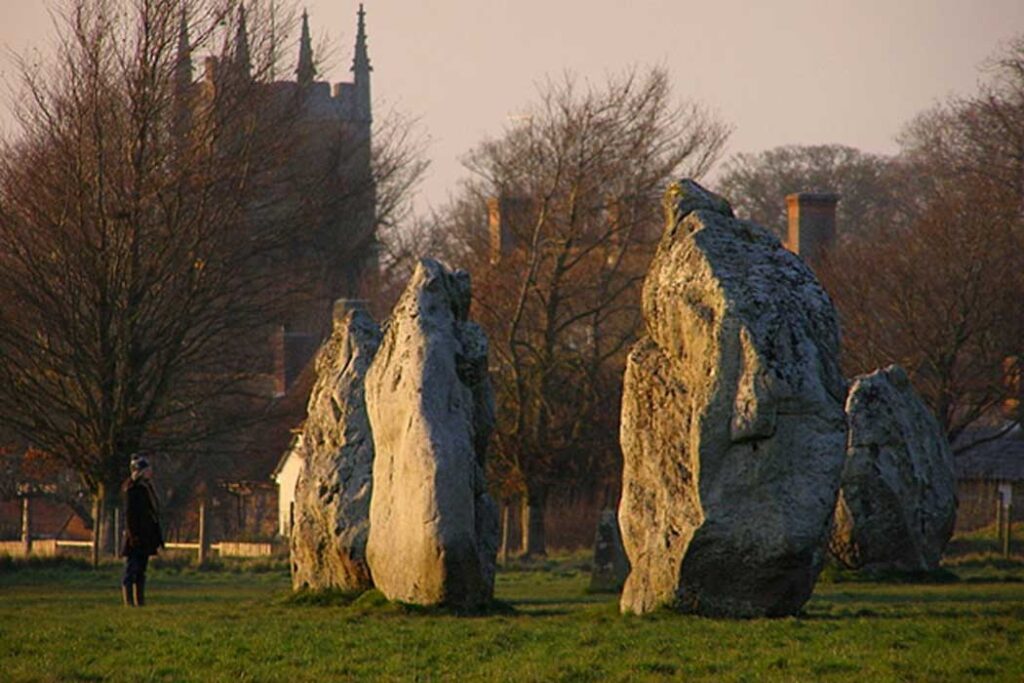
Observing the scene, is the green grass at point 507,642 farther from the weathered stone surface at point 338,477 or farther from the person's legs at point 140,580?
the weathered stone surface at point 338,477

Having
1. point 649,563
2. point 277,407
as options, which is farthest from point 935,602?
point 277,407

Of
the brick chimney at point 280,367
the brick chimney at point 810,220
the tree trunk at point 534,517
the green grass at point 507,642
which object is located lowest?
the green grass at point 507,642

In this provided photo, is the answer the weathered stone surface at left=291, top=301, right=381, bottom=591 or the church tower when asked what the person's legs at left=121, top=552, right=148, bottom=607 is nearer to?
the weathered stone surface at left=291, top=301, right=381, bottom=591

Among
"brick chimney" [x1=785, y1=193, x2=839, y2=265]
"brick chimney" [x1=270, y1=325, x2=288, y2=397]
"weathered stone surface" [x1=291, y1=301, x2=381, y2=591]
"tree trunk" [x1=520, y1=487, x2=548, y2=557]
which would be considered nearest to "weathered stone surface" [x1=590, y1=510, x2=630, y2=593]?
"weathered stone surface" [x1=291, y1=301, x2=381, y2=591]

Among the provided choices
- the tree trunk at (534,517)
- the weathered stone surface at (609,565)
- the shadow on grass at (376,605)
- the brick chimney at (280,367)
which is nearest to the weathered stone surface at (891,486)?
the weathered stone surface at (609,565)

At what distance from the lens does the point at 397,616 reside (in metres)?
18.9

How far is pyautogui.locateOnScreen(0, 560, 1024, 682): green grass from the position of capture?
47.1 ft

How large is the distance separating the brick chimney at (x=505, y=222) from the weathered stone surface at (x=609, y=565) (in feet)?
74.4

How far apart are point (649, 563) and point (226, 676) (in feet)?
16.8

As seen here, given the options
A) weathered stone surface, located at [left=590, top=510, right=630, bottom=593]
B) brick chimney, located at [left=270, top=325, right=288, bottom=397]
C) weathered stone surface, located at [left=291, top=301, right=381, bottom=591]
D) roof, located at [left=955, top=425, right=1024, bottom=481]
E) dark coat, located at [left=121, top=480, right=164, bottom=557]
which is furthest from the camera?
brick chimney, located at [left=270, top=325, right=288, bottom=397]

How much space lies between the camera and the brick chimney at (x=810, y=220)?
183 ft

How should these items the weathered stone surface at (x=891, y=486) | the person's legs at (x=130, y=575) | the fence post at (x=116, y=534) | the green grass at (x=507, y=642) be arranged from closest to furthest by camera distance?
the green grass at (x=507, y=642)
the person's legs at (x=130, y=575)
the weathered stone surface at (x=891, y=486)
the fence post at (x=116, y=534)

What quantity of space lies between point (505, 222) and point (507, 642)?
32.1 meters

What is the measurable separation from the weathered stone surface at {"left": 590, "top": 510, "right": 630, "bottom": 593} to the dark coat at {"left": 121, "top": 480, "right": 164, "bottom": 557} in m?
5.16
